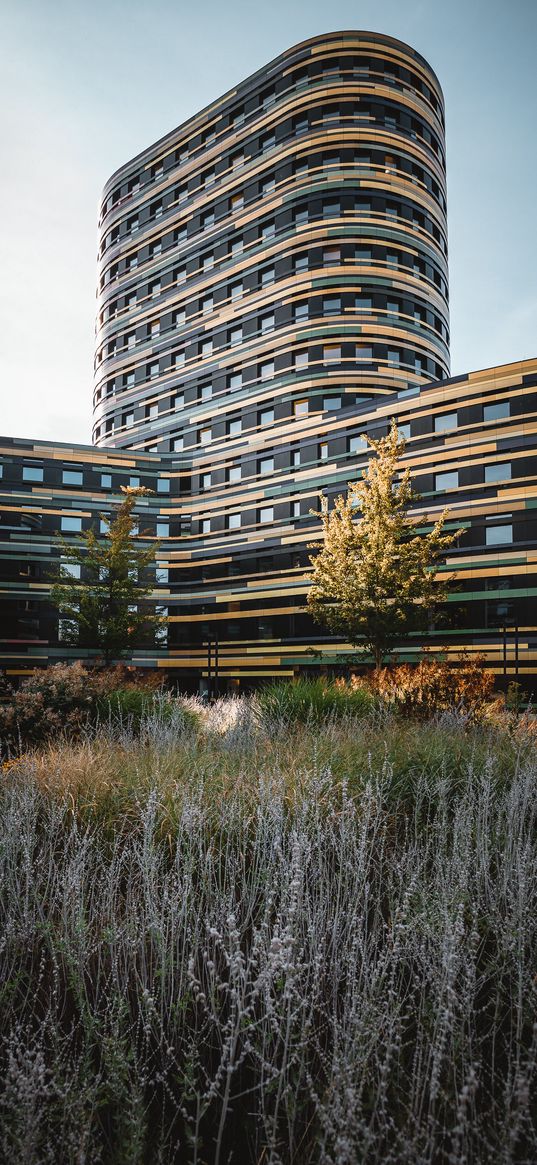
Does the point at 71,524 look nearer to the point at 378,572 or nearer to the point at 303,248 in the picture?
the point at 303,248

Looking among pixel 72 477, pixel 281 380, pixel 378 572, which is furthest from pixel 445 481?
pixel 72 477

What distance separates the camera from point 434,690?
13.8 metres

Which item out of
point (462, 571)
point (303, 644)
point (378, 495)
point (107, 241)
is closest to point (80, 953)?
point (378, 495)

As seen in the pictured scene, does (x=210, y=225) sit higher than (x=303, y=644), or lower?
higher

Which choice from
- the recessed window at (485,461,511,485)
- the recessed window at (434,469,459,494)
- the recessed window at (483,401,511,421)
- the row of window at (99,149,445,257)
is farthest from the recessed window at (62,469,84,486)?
the recessed window at (485,461,511,485)

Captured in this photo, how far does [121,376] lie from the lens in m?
56.2

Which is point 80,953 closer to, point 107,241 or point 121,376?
point 121,376

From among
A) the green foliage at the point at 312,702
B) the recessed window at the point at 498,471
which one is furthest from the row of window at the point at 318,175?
the green foliage at the point at 312,702

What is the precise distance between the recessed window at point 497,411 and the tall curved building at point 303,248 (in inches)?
357

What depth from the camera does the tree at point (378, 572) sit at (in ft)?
76.1

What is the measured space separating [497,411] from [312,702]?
24.5m

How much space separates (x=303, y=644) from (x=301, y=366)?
61.6ft

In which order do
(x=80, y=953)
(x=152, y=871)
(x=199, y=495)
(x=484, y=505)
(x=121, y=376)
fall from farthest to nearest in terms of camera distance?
1. (x=121, y=376)
2. (x=199, y=495)
3. (x=484, y=505)
4. (x=152, y=871)
5. (x=80, y=953)

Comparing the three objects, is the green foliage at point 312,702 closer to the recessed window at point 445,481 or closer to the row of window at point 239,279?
the recessed window at point 445,481
